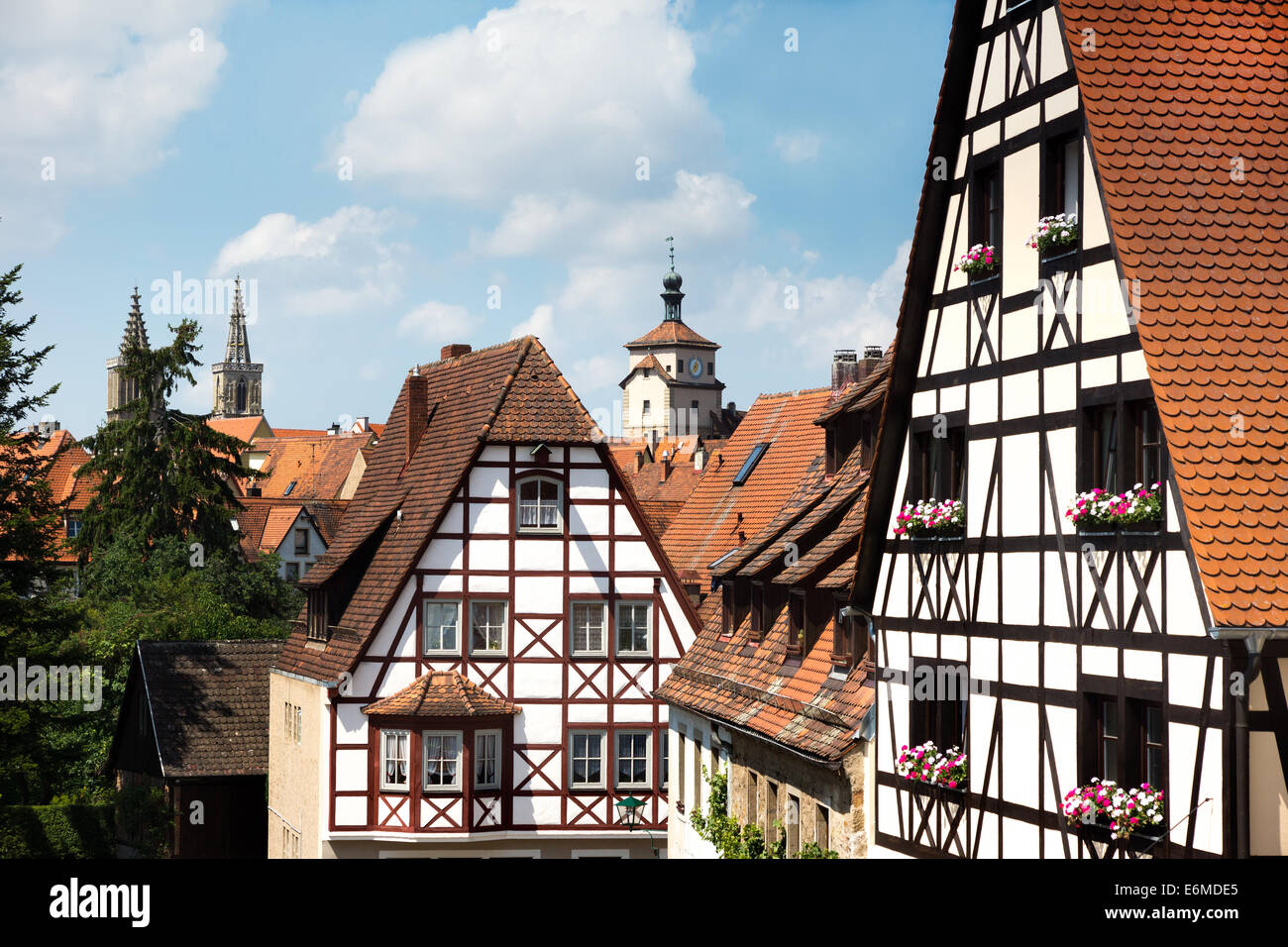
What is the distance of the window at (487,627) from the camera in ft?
108

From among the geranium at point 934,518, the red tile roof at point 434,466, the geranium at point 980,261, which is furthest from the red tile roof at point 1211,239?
the red tile roof at point 434,466

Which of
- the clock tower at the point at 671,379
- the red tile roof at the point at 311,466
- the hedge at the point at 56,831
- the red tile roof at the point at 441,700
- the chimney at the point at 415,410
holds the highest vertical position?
the clock tower at the point at 671,379

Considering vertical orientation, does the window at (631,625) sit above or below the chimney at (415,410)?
below

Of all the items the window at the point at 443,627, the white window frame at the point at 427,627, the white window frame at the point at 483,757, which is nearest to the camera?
the white window frame at the point at 483,757

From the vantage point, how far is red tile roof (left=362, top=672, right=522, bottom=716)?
104ft

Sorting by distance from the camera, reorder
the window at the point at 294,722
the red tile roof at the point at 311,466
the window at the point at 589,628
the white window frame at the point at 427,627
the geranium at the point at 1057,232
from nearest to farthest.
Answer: the geranium at the point at 1057,232, the white window frame at the point at 427,627, the window at the point at 589,628, the window at the point at 294,722, the red tile roof at the point at 311,466

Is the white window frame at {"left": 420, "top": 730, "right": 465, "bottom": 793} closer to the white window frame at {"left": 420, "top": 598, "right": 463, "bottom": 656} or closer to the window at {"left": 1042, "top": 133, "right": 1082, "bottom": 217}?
the white window frame at {"left": 420, "top": 598, "right": 463, "bottom": 656}

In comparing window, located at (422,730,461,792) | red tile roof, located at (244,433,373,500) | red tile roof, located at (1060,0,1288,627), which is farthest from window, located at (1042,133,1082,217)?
red tile roof, located at (244,433,373,500)

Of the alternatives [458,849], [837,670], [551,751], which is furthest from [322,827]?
[837,670]

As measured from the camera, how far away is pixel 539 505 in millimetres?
33281

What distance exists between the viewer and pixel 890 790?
734 inches

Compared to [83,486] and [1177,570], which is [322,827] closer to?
[1177,570]

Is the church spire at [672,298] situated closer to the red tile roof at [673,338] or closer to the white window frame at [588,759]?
the red tile roof at [673,338]

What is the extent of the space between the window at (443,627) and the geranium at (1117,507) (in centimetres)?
2001
